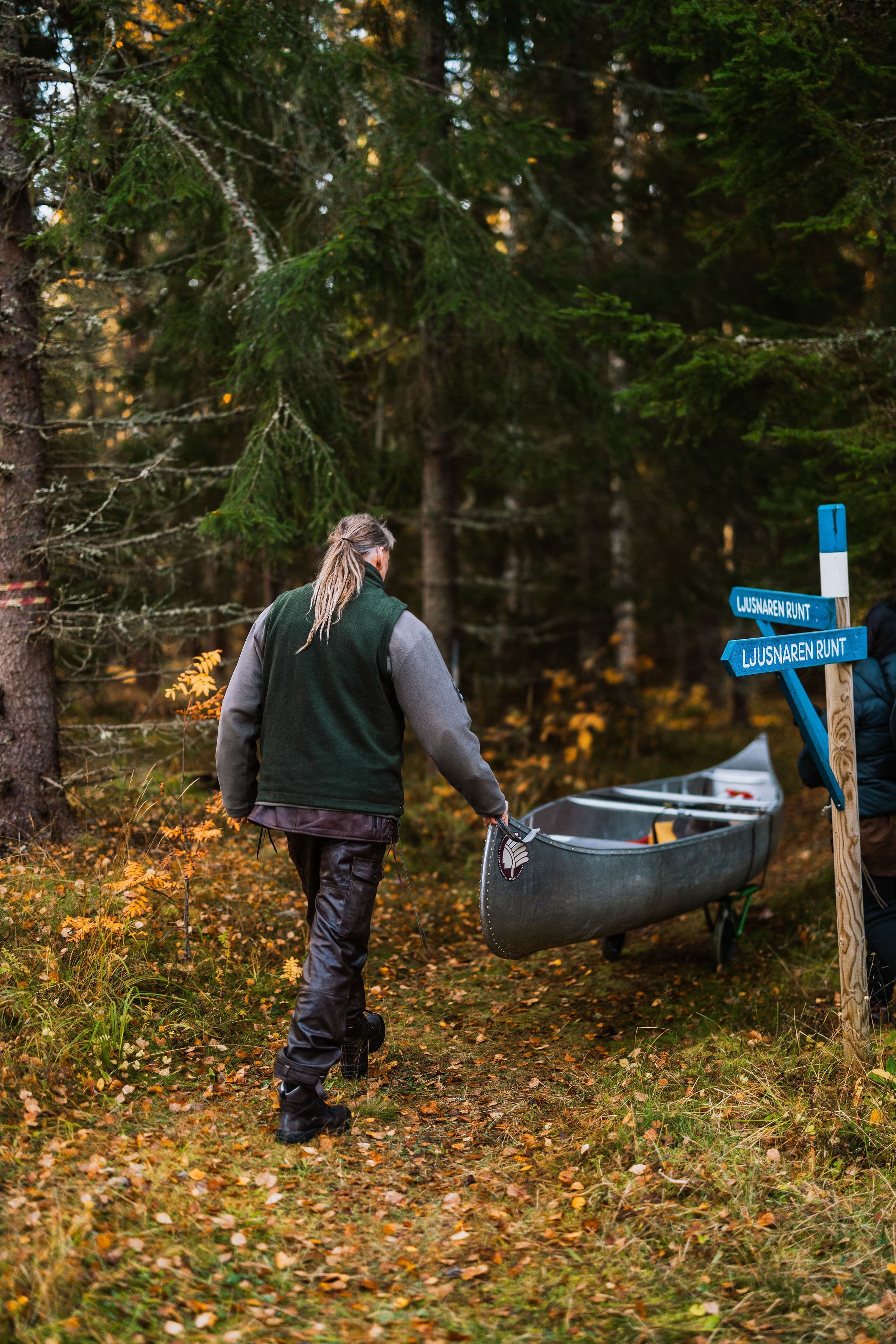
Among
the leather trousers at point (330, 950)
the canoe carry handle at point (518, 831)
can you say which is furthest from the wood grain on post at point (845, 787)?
the leather trousers at point (330, 950)

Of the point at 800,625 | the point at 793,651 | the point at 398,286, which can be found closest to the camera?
the point at 793,651

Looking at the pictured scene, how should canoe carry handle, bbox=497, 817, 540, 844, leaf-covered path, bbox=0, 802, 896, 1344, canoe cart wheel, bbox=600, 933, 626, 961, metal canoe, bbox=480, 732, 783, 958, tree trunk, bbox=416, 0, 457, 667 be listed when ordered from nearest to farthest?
leaf-covered path, bbox=0, 802, 896, 1344, canoe carry handle, bbox=497, 817, 540, 844, metal canoe, bbox=480, 732, 783, 958, canoe cart wheel, bbox=600, 933, 626, 961, tree trunk, bbox=416, 0, 457, 667

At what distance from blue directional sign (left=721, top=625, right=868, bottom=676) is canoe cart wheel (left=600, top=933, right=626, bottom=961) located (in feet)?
9.36

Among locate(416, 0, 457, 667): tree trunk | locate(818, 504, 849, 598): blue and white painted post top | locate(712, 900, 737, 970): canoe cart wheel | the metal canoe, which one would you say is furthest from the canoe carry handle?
locate(416, 0, 457, 667): tree trunk

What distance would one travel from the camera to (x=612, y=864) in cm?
488

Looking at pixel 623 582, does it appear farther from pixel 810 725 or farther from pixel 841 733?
pixel 810 725

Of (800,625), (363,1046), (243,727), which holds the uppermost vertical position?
(800,625)

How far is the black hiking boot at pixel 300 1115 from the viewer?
3.66m

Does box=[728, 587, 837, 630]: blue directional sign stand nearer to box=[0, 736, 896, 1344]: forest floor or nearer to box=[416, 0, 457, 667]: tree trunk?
box=[0, 736, 896, 1344]: forest floor

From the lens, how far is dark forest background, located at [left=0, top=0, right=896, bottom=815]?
586 centimetres

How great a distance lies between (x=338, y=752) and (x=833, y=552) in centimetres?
223

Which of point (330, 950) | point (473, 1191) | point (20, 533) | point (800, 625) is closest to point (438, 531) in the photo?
point (20, 533)

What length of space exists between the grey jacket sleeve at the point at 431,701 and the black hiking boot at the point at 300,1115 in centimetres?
129

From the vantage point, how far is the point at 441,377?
911 centimetres
